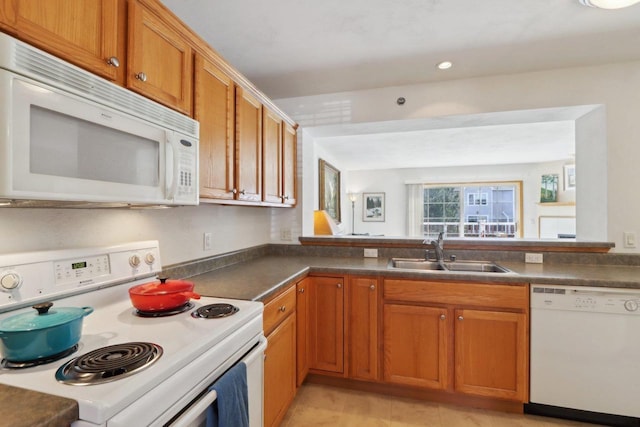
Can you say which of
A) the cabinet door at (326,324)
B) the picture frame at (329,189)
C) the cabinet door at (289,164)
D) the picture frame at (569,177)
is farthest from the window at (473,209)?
the cabinet door at (326,324)

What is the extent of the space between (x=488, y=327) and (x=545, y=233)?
5269 mm

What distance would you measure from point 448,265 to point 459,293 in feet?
1.76

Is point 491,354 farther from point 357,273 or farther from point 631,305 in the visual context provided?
point 357,273

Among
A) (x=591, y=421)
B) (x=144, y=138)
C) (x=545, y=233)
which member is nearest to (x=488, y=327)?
(x=591, y=421)

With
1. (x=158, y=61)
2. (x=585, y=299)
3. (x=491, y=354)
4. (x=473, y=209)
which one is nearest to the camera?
(x=158, y=61)

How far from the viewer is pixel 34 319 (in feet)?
2.61

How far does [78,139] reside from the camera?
89 cm

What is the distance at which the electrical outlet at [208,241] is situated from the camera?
1986 mm

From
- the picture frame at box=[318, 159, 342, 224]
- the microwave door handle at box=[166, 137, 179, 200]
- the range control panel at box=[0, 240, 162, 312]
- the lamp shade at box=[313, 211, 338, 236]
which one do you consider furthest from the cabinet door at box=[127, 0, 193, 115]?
the picture frame at box=[318, 159, 342, 224]

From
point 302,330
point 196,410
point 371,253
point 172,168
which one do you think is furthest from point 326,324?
point 172,168

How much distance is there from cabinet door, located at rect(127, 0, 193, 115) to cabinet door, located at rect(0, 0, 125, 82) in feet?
0.14

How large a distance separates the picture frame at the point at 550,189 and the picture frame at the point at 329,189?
161 inches

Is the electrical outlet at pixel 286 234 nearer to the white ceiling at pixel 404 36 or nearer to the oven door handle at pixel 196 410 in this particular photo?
the white ceiling at pixel 404 36

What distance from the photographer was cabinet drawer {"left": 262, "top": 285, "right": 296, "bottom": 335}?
4.94 feet
